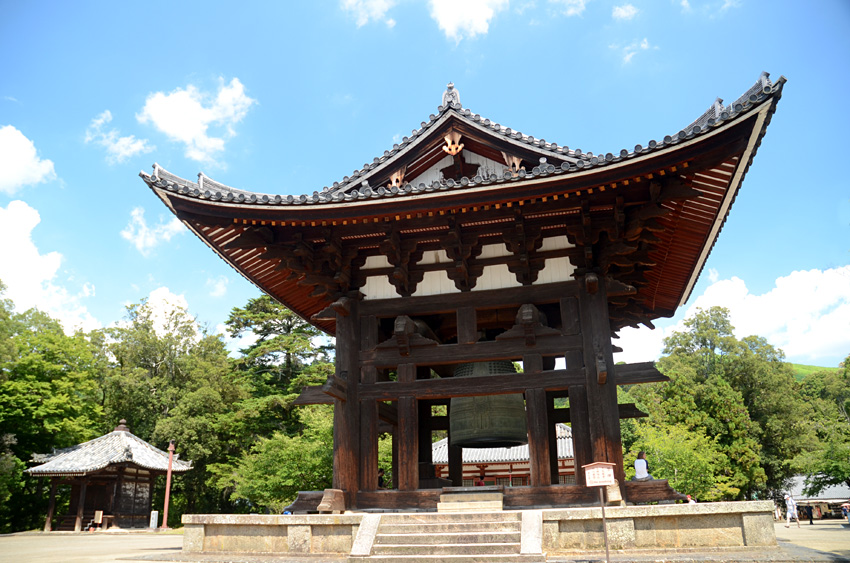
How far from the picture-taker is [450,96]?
1027cm

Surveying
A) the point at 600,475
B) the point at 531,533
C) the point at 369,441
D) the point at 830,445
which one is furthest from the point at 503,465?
the point at 600,475

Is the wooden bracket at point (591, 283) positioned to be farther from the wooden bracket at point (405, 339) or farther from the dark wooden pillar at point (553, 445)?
the dark wooden pillar at point (553, 445)

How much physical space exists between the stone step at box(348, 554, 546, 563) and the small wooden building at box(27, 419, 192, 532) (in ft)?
92.7

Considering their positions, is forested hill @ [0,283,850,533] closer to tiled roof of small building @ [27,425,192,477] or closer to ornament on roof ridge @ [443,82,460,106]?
tiled roof of small building @ [27,425,192,477]

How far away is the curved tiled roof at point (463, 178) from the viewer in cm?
713

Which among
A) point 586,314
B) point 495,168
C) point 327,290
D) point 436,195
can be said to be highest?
point 495,168

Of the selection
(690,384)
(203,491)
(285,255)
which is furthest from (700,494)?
(203,491)

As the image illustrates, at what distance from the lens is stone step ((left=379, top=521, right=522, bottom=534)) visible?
24.4 ft

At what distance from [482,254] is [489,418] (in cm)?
271

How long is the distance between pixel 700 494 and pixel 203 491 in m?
31.5

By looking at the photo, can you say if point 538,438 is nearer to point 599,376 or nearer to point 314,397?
point 599,376

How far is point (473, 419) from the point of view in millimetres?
9656

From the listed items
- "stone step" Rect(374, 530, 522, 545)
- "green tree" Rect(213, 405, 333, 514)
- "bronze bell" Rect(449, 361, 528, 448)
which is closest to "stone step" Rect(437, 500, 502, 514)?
"stone step" Rect(374, 530, 522, 545)

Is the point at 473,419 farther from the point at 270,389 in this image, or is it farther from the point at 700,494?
the point at 270,389
